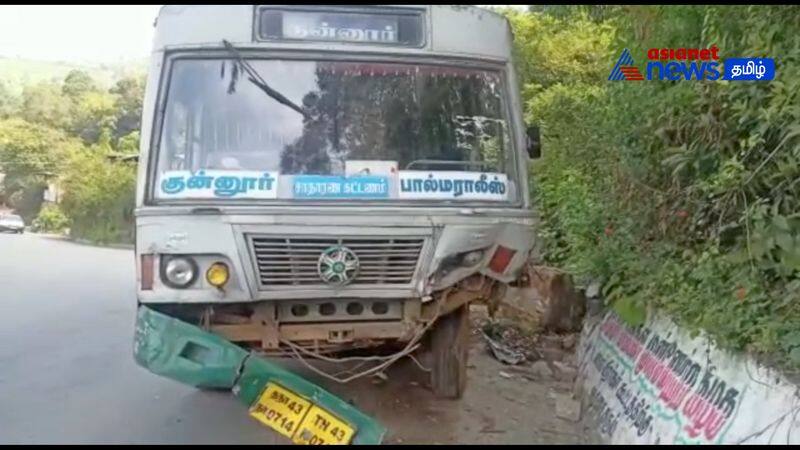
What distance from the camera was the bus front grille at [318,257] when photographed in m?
3.96

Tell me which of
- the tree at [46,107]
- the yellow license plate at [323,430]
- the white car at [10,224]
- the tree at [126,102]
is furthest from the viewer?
the tree at [46,107]

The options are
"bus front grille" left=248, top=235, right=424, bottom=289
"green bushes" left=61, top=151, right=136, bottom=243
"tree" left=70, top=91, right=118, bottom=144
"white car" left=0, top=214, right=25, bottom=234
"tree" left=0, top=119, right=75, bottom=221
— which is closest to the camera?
"bus front grille" left=248, top=235, right=424, bottom=289

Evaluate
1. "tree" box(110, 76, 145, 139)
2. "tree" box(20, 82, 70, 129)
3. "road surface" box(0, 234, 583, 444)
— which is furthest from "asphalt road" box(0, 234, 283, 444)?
"tree" box(20, 82, 70, 129)

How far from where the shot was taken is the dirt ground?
4570 mm

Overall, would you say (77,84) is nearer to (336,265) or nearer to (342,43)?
(342,43)

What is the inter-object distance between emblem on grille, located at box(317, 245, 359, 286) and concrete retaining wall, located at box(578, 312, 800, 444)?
1.84 metres

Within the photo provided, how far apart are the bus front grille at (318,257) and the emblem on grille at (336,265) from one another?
25mm

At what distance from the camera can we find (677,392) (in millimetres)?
3787

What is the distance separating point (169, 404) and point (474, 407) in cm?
226

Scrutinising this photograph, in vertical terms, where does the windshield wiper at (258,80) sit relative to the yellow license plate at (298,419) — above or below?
above

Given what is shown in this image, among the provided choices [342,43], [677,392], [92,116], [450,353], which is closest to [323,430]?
[450,353]

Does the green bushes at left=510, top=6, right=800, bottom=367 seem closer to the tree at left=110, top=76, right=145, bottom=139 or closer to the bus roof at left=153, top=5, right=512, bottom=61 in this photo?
the bus roof at left=153, top=5, right=512, bottom=61

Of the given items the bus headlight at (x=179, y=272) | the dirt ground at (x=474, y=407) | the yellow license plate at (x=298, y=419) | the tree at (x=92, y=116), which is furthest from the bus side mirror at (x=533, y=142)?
the tree at (x=92, y=116)

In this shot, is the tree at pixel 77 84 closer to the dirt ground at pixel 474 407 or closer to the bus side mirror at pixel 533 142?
the dirt ground at pixel 474 407
